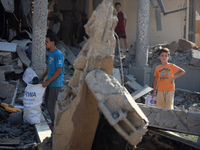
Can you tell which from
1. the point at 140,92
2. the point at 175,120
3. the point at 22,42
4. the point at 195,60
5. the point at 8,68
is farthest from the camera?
the point at 195,60

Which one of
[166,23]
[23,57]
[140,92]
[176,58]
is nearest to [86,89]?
[23,57]

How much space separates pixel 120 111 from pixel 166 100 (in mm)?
2460

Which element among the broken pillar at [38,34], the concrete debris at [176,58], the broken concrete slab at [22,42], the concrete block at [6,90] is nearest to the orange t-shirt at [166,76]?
the concrete block at [6,90]

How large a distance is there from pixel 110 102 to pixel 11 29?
8.32 metres

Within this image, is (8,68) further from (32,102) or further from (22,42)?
(32,102)

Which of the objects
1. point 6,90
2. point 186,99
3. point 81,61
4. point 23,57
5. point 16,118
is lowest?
point 186,99

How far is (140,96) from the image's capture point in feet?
25.8

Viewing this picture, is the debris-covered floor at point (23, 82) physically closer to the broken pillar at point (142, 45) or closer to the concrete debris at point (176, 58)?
the concrete debris at point (176, 58)

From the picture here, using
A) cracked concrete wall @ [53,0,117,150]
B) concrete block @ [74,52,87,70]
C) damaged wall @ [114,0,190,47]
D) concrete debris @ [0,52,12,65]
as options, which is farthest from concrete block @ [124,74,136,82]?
concrete block @ [74,52,87,70]

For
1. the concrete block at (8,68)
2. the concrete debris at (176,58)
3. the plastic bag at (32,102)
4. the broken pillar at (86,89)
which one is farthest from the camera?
the concrete debris at (176,58)

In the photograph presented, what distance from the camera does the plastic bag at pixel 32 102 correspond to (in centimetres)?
480

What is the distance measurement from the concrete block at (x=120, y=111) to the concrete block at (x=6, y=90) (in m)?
4.12

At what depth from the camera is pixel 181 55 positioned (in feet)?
30.9

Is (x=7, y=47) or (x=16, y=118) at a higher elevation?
(x=7, y=47)
